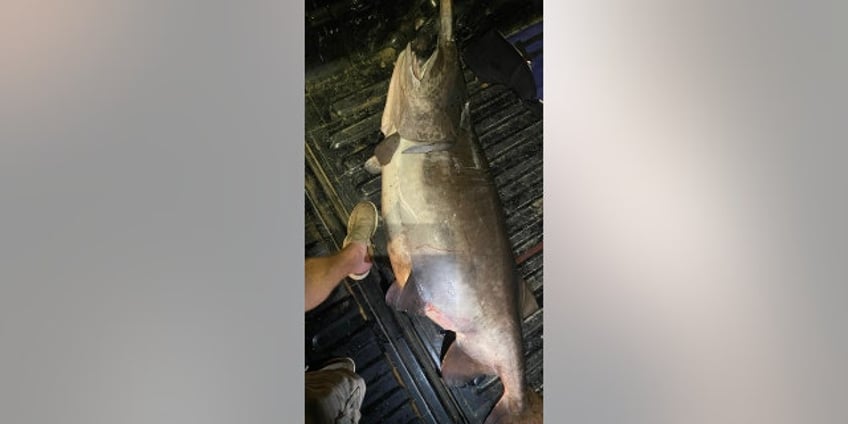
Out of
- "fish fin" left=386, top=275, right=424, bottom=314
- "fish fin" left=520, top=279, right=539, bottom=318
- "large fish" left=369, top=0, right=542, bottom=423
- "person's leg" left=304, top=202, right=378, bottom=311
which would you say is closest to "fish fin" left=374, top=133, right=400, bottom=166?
"large fish" left=369, top=0, right=542, bottom=423

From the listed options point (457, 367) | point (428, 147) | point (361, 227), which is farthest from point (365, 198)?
point (457, 367)

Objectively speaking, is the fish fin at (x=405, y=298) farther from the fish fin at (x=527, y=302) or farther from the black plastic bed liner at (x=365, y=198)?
the fish fin at (x=527, y=302)

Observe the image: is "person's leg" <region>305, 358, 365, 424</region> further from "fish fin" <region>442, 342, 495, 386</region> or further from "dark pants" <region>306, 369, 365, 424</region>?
"fish fin" <region>442, 342, 495, 386</region>

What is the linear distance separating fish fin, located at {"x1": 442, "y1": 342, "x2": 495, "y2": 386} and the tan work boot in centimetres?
28

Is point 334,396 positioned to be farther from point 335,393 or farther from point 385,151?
point 385,151

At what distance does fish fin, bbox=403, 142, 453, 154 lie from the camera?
1774 millimetres

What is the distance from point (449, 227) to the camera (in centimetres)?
177

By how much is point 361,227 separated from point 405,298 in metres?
0.20
